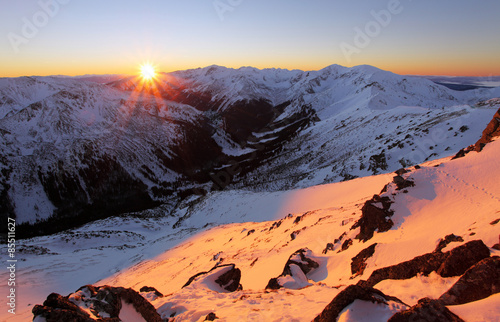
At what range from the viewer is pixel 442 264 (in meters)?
7.57

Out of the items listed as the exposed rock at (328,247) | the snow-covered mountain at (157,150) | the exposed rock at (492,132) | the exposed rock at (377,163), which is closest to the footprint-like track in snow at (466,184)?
the exposed rock at (492,132)

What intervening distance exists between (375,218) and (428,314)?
9872mm

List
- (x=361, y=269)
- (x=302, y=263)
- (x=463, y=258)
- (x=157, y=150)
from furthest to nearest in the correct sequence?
(x=157, y=150) < (x=302, y=263) < (x=361, y=269) < (x=463, y=258)

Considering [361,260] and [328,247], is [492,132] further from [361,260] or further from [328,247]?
[361,260]

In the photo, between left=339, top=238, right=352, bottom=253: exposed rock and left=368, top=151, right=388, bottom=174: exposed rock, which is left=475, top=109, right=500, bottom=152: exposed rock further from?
left=368, top=151, right=388, bottom=174: exposed rock

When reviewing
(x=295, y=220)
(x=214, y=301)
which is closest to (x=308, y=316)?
(x=214, y=301)

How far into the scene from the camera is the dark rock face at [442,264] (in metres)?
7.12

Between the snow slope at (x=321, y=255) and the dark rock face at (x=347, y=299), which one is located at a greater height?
the dark rock face at (x=347, y=299)

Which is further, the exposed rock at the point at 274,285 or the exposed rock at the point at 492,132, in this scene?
the exposed rock at the point at 492,132

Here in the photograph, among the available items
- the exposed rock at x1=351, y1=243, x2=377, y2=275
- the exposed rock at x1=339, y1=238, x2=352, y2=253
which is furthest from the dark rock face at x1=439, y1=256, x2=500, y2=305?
the exposed rock at x1=339, y1=238, x2=352, y2=253

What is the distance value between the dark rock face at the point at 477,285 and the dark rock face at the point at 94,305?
381 inches

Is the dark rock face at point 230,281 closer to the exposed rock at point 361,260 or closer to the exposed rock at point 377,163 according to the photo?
the exposed rock at point 361,260

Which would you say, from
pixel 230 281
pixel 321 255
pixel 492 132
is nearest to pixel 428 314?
pixel 321 255

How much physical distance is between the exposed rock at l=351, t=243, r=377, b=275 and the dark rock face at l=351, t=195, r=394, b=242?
197 cm
